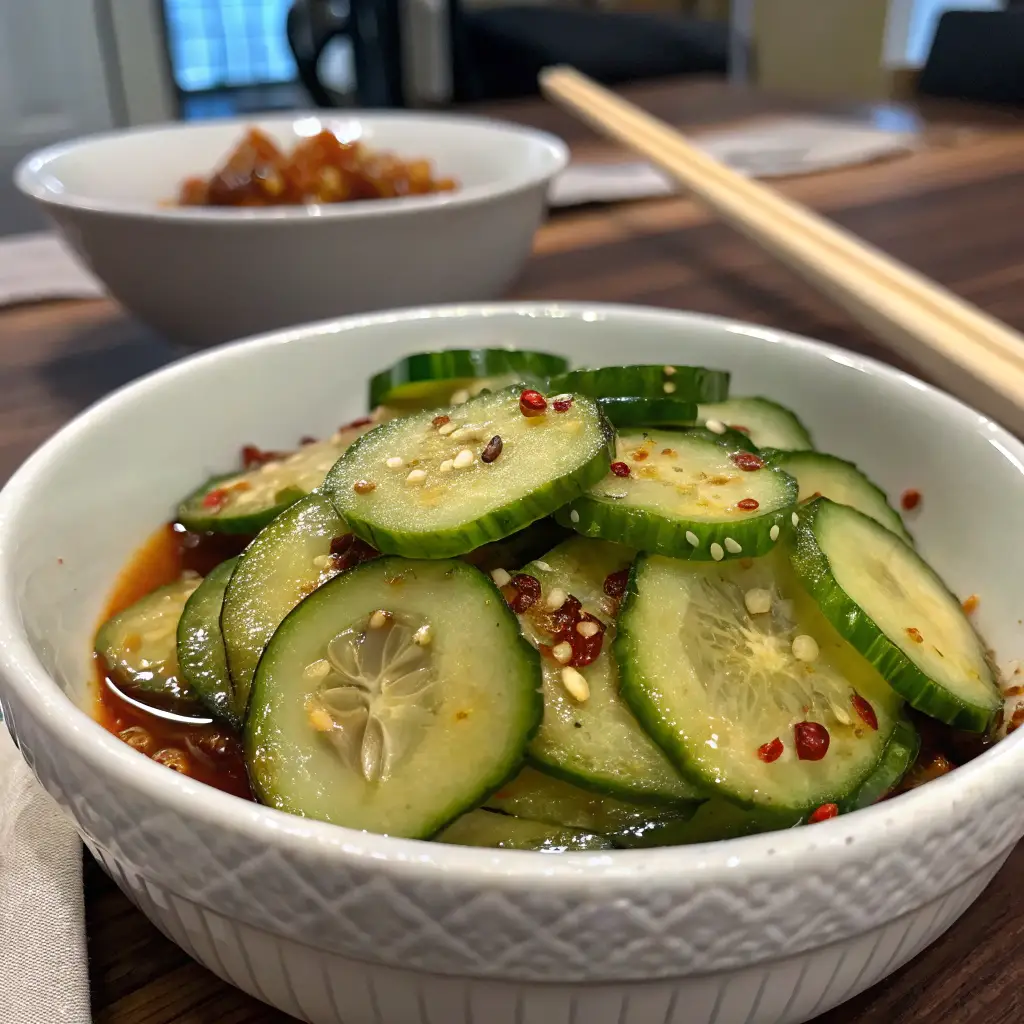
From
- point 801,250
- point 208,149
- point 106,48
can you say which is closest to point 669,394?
point 801,250

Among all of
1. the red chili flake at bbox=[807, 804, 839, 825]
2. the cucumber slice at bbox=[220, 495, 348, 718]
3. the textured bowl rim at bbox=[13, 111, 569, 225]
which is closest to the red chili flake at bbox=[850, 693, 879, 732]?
the red chili flake at bbox=[807, 804, 839, 825]

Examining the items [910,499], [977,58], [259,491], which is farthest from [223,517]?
[977,58]

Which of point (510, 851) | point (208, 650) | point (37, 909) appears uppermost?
point (510, 851)

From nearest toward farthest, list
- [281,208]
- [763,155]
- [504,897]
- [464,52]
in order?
[504,897], [281,208], [763,155], [464,52]

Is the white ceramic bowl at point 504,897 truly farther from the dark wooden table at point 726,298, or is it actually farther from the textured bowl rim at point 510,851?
the dark wooden table at point 726,298

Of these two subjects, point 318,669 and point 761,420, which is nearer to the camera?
point 318,669

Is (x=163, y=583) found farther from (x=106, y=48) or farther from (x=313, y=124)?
A: (x=106, y=48)

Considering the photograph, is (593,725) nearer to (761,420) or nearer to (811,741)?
(811,741)

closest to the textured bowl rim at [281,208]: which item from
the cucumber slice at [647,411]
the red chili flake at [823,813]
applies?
the cucumber slice at [647,411]
